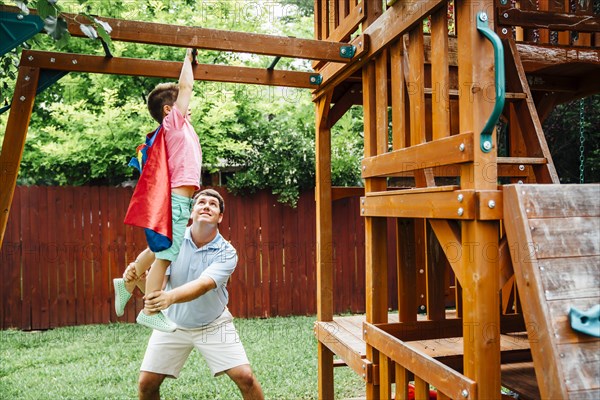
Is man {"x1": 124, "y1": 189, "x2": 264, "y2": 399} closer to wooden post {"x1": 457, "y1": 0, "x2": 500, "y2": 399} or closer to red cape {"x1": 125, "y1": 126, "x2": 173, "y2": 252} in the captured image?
red cape {"x1": 125, "y1": 126, "x2": 173, "y2": 252}

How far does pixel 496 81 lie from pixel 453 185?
0.61 metres

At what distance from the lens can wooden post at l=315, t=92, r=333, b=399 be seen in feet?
14.0

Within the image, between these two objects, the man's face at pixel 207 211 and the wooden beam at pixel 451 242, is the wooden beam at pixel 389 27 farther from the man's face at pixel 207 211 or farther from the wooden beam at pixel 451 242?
the man's face at pixel 207 211

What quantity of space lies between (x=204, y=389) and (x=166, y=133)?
336 cm

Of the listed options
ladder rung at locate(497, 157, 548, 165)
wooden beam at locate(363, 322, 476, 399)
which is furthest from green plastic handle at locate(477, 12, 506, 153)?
wooden beam at locate(363, 322, 476, 399)

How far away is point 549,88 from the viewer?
4246mm

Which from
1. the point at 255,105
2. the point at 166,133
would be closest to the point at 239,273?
the point at 255,105

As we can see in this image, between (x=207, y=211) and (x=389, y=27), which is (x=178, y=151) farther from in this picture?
(x=389, y=27)

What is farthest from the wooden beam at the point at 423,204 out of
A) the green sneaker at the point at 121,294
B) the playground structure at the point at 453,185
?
the green sneaker at the point at 121,294

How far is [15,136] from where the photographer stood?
119 inches

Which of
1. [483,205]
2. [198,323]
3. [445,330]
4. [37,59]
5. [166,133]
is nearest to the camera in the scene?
[483,205]

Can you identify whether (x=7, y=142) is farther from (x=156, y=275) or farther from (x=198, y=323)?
(x=198, y=323)

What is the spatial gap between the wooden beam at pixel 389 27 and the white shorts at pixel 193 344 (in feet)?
6.55

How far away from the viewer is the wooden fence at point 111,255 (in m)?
7.93
